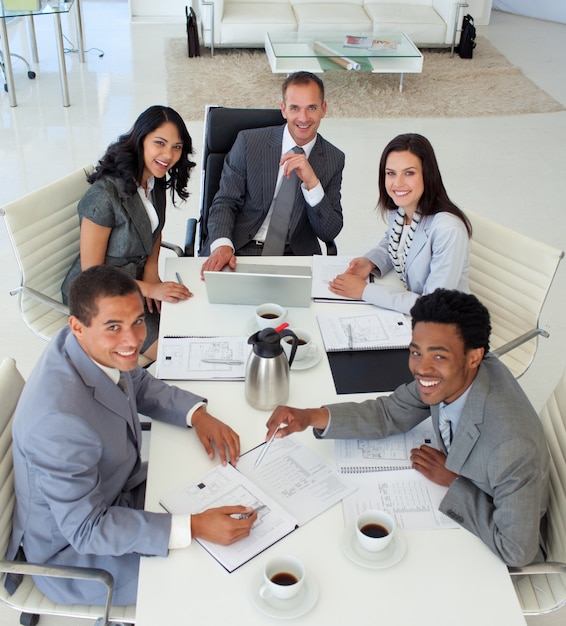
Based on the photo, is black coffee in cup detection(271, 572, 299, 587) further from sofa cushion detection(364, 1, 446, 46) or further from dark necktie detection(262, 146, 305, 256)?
sofa cushion detection(364, 1, 446, 46)

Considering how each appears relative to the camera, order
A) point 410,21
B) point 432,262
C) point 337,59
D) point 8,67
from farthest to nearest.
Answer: point 410,21, point 337,59, point 8,67, point 432,262

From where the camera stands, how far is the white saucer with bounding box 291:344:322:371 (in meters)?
2.14

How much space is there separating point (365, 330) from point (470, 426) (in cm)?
72

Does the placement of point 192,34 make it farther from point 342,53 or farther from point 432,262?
point 432,262

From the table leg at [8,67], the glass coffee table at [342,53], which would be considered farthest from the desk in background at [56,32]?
→ the glass coffee table at [342,53]

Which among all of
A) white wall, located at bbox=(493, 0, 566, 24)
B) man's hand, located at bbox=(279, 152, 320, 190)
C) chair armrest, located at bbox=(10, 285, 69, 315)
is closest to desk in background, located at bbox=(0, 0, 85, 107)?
man's hand, located at bbox=(279, 152, 320, 190)

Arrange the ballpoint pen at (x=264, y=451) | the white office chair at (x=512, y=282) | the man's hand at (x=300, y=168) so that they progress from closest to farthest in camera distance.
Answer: the ballpoint pen at (x=264, y=451) → the white office chair at (x=512, y=282) → the man's hand at (x=300, y=168)

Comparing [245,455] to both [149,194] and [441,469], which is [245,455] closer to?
[441,469]

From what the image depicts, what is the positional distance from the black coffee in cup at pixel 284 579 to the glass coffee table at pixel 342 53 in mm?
5041

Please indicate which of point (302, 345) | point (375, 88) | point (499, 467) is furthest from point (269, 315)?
point (375, 88)

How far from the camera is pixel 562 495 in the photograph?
5.92 feet

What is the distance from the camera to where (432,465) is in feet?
5.84

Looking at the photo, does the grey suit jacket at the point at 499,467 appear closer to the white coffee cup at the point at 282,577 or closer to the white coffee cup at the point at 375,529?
the white coffee cup at the point at 375,529

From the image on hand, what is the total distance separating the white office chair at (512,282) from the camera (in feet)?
8.38
